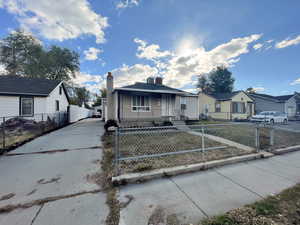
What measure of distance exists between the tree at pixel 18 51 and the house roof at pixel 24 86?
536 inches

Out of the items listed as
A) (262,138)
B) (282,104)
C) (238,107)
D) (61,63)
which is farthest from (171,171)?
(61,63)

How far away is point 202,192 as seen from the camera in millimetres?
2453

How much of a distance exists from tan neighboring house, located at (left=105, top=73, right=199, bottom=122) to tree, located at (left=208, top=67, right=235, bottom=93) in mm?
29164

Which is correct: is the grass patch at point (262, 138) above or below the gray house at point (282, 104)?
below

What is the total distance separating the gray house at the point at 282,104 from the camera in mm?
20531

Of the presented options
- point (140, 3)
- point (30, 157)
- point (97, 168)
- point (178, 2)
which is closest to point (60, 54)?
point (140, 3)

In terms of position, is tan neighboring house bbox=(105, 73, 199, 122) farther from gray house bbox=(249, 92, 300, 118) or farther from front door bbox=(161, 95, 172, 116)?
gray house bbox=(249, 92, 300, 118)

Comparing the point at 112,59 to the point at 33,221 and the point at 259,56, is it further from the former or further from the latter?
the point at 259,56

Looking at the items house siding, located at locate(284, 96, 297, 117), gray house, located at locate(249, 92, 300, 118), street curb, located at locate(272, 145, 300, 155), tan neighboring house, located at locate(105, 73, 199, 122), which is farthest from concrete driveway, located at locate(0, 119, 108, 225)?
house siding, located at locate(284, 96, 297, 117)

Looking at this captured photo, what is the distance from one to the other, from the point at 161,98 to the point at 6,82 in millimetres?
14125

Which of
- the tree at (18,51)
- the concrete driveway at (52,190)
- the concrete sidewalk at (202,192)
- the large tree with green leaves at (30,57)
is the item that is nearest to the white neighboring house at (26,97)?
the concrete driveway at (52,190)

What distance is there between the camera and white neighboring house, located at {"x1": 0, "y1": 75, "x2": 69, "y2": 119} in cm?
1003

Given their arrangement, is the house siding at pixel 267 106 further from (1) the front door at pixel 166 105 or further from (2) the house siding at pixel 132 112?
(2) the house siding at pixel 132 112

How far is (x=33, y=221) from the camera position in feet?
5.79
